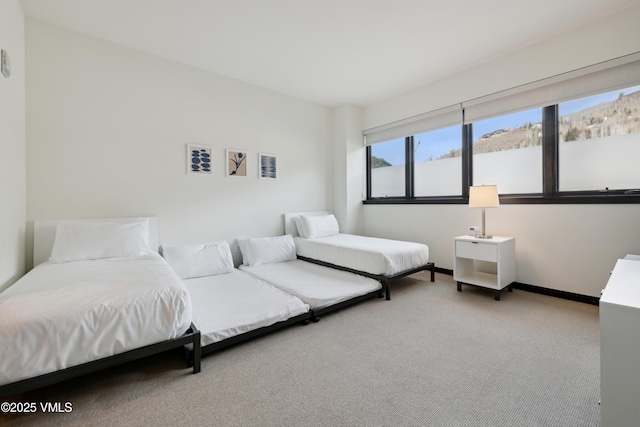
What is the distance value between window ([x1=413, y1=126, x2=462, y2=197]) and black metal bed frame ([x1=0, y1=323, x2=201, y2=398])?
3724mm

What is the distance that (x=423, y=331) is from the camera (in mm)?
2299

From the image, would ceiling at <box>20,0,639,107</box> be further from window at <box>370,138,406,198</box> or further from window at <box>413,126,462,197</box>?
window at <box>370,138,406,198</box>

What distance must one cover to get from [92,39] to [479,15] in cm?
391

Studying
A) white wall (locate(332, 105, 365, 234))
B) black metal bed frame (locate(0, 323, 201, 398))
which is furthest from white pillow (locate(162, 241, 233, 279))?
white wall (locate(332, 105, 365, 234))

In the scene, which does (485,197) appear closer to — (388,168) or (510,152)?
(510,152)

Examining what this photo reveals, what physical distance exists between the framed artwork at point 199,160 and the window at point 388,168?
2918 millimetres

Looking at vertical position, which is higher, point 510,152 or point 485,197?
point 510,152

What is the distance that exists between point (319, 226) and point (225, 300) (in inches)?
84.9

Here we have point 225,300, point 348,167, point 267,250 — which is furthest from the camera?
point 348,167

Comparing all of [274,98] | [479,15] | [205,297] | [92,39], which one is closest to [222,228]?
[205,297]

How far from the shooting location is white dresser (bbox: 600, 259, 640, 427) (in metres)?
0.96

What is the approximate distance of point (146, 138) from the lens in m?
3.15

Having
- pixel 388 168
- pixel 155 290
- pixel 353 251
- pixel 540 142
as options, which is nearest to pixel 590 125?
pixel 540 142

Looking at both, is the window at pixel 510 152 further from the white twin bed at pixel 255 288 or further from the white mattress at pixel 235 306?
the white mattress at pixel 235 306
